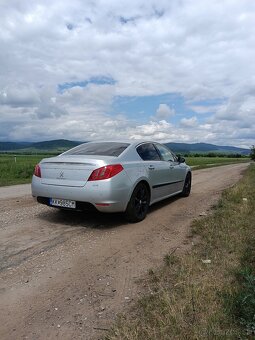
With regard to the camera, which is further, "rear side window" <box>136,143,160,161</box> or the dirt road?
"rear side window" <box>136,143,160,161</box>

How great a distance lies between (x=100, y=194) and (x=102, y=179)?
25cm

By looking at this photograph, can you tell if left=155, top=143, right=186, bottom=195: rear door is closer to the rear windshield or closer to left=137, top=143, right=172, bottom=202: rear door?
left=137, top=143, right=172, bottom=202: rear door

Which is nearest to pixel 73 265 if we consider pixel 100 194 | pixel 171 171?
pixel 100 194

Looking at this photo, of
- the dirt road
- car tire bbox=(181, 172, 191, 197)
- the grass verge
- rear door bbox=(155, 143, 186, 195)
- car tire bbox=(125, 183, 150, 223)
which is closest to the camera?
the grass verge

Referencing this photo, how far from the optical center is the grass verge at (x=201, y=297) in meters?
2.55

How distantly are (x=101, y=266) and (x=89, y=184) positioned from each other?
1.70m

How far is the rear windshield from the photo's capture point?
243 inches

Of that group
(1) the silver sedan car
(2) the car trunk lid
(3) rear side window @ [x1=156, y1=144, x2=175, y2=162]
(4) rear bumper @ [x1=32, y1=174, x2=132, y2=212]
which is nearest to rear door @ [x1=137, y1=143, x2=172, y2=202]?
(1) the silver sedan car

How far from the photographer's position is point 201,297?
304 cm

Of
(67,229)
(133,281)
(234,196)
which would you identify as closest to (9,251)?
(67,229)

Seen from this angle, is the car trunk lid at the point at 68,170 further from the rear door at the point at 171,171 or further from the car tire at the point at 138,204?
the rear door at the point at 171,171

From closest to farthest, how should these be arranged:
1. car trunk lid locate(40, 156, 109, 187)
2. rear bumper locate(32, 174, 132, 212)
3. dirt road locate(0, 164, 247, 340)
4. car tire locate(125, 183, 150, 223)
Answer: dirt road locate(0, 164, 247, 340) < rear bumper locate(32, 174, 132, 212) < car trunk lid locate(40, 156, 109, 187) < car tire locate(125, 183, 150, 223)

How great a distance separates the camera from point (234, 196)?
8617 millimetres

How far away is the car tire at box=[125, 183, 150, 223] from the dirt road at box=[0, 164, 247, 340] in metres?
0.15
